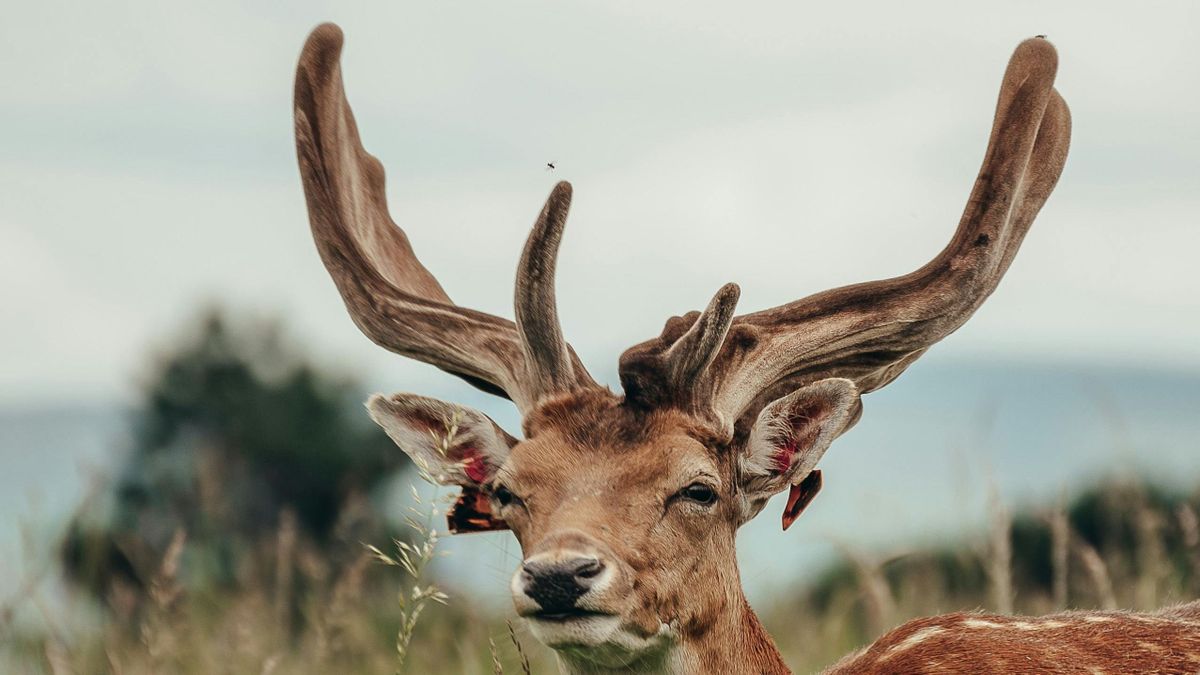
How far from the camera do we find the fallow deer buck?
5.20 metres

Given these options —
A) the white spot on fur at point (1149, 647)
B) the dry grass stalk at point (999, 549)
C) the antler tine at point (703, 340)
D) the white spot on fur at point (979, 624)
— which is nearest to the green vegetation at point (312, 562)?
the dry grass stalk at point (999, 549)

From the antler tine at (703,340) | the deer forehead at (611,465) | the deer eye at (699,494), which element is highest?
the antler tine at (703,340)

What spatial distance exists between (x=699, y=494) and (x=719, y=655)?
54 cm

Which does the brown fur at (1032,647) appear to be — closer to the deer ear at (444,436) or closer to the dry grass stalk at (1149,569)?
the deer ear at (444,436)

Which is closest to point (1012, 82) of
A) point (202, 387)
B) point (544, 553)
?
point (544, 553)

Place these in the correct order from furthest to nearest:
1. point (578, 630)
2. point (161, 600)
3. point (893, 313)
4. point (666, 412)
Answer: point (893, 313), point (161, 600), point (666, 412), point (578, 630)

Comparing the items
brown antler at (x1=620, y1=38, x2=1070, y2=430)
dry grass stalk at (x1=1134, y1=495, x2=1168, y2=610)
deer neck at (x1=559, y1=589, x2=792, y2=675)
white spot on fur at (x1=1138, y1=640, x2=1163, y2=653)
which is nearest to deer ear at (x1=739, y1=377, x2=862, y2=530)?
brown antler at (x1=620, y1=38, x2=1070, y2=430)

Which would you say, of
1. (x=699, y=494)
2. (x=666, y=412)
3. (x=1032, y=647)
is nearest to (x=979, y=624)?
(x=1032, y=647)

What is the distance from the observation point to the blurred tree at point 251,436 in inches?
926

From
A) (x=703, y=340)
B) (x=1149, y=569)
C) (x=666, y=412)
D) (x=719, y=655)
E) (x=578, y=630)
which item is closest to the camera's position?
(x=578, y=630)

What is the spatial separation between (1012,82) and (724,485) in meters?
2.48

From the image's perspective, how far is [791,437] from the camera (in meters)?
5.83

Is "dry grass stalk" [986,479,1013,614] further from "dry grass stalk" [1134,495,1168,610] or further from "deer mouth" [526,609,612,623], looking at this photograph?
"deer mouth" [526,609,612,623]

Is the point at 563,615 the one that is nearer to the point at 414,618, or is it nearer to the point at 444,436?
the point at 414,618
